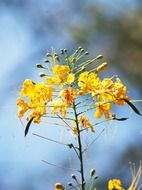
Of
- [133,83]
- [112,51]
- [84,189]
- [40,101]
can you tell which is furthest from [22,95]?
[112,51]

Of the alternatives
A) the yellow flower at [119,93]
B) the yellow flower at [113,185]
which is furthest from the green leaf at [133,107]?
the yellow flower at [113,185]

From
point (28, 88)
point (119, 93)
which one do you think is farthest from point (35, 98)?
point (119, 93)

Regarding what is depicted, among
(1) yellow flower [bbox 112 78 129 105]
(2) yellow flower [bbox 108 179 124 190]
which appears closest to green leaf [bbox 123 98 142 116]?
(1) yellow flower [bbox 112 78 129 105]

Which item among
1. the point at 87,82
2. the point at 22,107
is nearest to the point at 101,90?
the point at 87,82

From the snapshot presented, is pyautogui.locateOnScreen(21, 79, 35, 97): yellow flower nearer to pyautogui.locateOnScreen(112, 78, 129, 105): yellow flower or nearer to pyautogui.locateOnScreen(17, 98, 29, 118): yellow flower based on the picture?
pyautogui.locateOnScreen(17, 98, 29, 118): yellow flower

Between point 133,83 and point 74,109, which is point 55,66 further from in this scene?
point 133,83

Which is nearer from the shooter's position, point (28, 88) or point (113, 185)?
point (113, 185)

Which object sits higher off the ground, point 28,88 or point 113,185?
point 28,88

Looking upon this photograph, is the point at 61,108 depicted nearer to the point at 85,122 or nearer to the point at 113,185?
the point at 85,122
